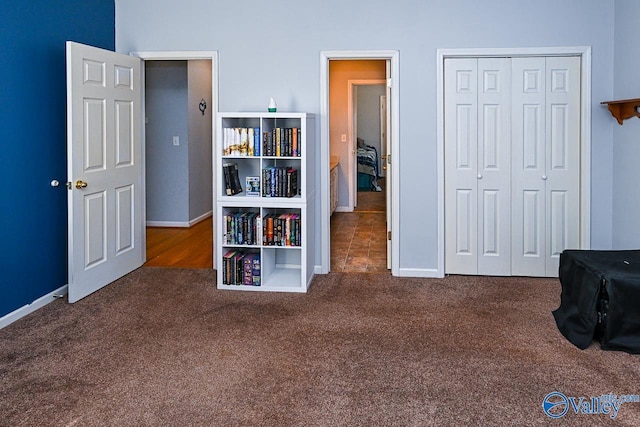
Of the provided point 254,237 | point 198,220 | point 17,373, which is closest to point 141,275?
point 254,237

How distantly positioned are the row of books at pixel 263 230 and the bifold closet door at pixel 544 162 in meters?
1.87

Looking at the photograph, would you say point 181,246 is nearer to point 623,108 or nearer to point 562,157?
point 562,157

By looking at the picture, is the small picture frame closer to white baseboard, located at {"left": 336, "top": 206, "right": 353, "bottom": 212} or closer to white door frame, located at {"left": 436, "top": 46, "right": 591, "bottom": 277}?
white door frame, located at {"left": 436, "top": 46, "right": 591, "bottom": 277}

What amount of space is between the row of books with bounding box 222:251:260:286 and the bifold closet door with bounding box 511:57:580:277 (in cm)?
218

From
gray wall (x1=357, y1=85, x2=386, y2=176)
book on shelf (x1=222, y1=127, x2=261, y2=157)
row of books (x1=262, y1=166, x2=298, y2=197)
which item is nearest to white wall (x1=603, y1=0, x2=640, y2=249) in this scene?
row of books (x1=262, y1=166, x2=298, y2=197)

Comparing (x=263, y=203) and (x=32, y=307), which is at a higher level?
(x=263, y=203)

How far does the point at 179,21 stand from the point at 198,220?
334 cm

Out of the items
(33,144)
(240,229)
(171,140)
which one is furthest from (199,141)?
(33,144)

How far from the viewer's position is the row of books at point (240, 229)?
4.30 metres

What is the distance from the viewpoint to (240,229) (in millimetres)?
4309

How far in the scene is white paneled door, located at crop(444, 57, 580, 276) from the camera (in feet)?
14.8

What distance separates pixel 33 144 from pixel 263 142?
5.32 feet

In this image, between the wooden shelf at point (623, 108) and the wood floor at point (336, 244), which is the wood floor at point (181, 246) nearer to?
the wood floor at point (336, 244)

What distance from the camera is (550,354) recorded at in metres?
2.99
